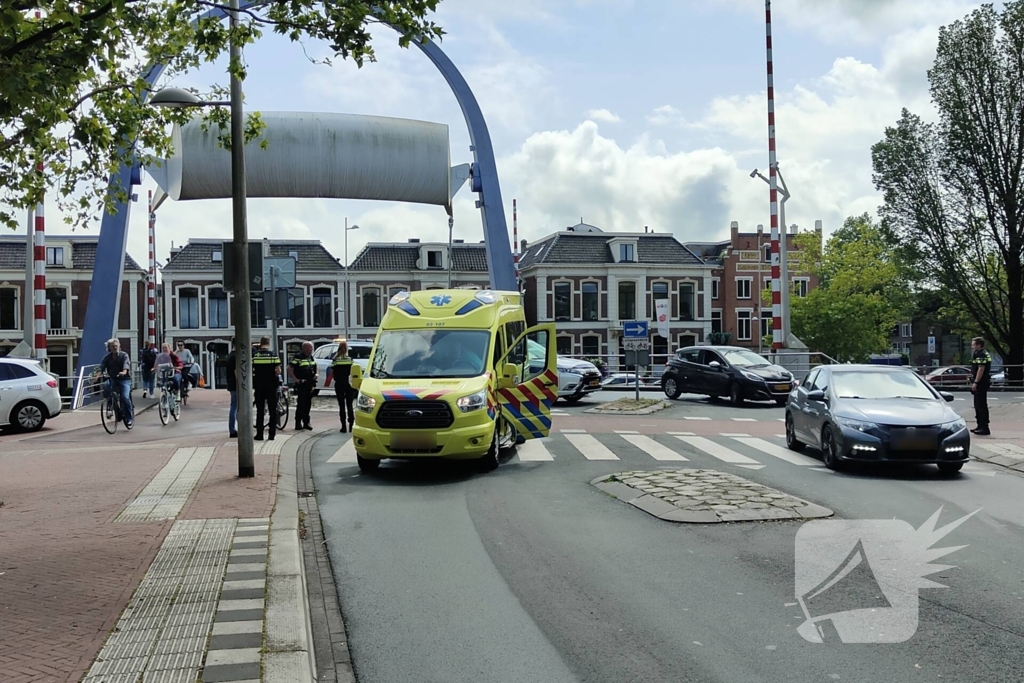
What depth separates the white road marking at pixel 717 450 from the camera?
14.0 metres

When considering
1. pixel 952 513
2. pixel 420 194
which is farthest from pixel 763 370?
pixel 952 513

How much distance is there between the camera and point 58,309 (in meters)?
58.9

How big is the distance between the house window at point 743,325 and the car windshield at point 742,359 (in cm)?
4256

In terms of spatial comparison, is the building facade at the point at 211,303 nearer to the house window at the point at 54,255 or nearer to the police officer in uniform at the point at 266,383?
the house window at the point at 54,255

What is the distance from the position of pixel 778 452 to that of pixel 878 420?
2.88 m

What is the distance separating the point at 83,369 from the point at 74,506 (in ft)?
52.8

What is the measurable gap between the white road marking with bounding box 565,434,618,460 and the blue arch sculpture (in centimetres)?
686

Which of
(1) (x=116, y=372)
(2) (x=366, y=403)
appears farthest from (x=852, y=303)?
(2) (x=366, y=403)

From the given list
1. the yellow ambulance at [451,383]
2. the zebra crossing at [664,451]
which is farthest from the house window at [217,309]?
the yellow ambulance at [451,383]

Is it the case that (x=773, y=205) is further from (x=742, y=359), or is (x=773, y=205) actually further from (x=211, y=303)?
(x=211, y=303)

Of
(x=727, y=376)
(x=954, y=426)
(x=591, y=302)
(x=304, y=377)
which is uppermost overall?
(x=591, y=302)

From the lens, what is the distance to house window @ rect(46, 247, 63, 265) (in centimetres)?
5838

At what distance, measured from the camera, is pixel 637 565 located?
7.39m

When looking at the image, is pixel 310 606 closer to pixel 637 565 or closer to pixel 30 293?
pixel 637 565
